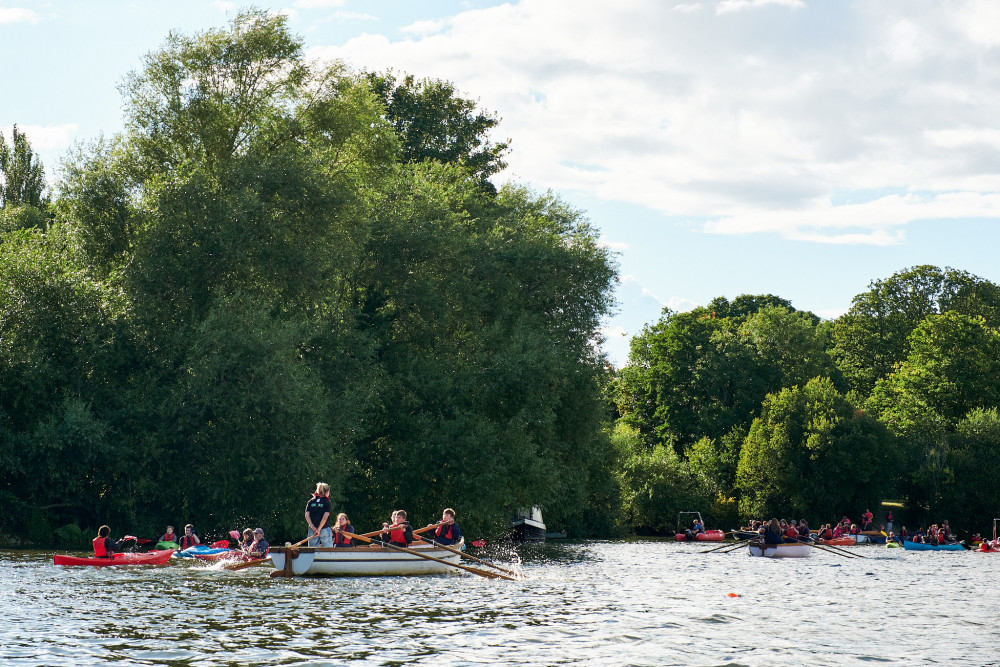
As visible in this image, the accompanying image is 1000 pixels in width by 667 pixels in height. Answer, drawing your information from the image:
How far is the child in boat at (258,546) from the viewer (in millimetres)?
28547

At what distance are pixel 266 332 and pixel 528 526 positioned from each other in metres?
23.1

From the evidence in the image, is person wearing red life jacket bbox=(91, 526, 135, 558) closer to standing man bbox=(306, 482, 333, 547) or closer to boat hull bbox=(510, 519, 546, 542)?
standing man bbox=(306, 482, 333, 547)

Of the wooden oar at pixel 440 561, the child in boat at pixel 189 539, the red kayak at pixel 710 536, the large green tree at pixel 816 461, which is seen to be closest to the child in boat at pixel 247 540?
the child in boat at pixel 189 539

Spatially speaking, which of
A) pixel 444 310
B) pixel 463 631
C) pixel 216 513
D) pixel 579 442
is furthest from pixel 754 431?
pixel 463 631

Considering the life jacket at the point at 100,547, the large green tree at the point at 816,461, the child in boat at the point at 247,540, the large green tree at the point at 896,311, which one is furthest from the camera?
the large green tree at the point at 896,311

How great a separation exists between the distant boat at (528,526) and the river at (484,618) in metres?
20.4

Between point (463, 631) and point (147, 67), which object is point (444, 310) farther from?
point (463, 631)

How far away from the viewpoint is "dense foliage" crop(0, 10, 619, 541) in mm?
32562

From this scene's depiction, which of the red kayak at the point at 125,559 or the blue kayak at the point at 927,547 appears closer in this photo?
the red kayak at the point at 125,559

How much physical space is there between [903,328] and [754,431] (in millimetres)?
19183

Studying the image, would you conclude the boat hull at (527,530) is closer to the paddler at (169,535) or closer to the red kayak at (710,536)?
the red kayak at (710,536)

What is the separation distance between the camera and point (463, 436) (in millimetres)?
36219

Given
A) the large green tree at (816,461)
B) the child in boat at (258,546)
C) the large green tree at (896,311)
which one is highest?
the large green tree at (896,311)

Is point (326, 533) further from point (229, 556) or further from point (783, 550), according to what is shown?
point (783, 550)
